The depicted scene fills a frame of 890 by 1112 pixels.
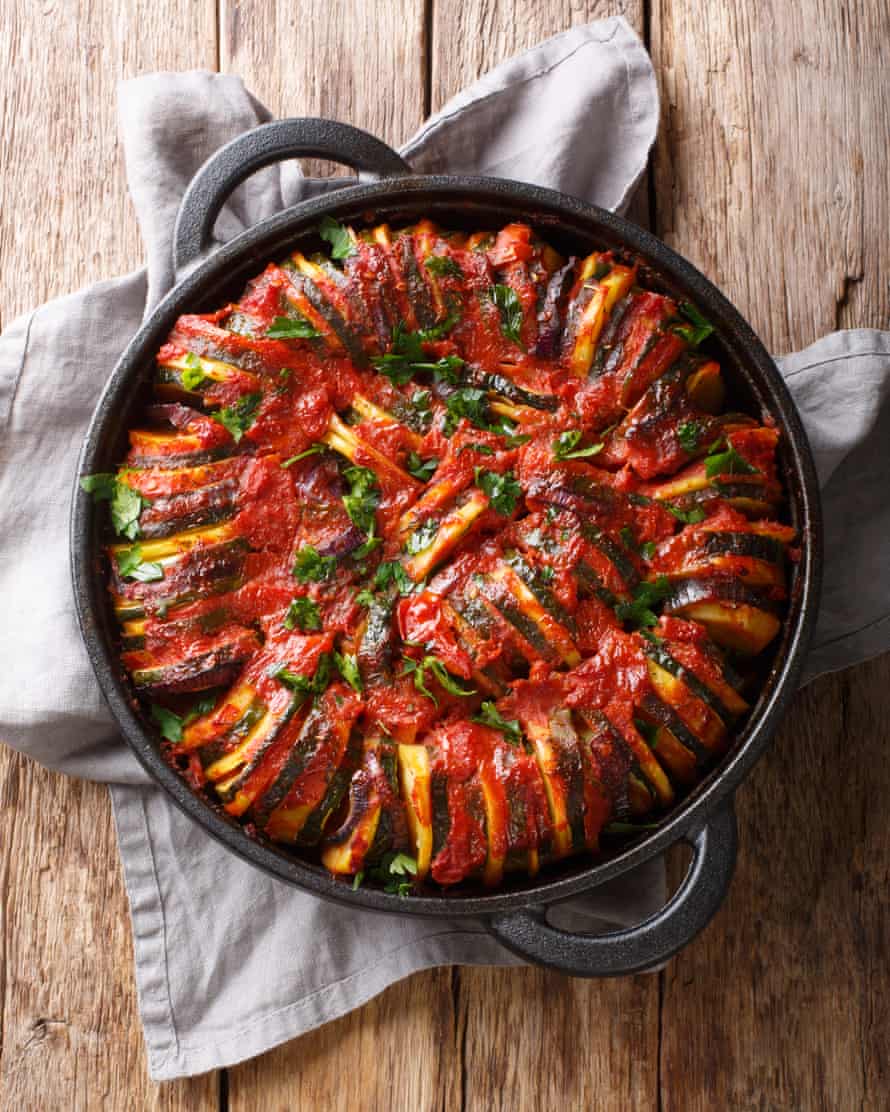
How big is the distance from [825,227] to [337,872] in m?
2.29

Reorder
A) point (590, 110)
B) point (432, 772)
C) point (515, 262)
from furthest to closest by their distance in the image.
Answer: point (590, 110), point (515, 262), point (432, 772)

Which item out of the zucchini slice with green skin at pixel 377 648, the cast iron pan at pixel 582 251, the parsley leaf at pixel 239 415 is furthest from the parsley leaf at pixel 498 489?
the cast iron pan at pixel 582 251

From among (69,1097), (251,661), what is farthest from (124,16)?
(69,1097)

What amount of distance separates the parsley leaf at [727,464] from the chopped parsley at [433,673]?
0.77m

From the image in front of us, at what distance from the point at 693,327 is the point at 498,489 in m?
0.65

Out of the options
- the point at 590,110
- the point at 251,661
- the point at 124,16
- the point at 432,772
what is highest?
the point at 124,16

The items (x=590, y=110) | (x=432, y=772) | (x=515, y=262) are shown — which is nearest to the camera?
(x=432, y=772)

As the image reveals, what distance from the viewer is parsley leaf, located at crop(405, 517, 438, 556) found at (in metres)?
2.70

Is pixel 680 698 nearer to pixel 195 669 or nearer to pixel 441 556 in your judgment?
pixel 441 556

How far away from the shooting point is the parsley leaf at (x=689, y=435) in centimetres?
275

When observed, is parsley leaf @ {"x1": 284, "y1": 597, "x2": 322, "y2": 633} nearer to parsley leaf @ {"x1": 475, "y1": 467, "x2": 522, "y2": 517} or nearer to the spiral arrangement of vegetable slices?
the spiral arrangement of vegetable slices

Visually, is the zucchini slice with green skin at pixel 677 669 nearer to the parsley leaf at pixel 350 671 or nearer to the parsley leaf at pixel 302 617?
the parsley leaf at pixel 350 671

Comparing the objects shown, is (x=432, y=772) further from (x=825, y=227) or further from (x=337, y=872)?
(x=825, y=227)

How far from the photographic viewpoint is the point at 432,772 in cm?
260
